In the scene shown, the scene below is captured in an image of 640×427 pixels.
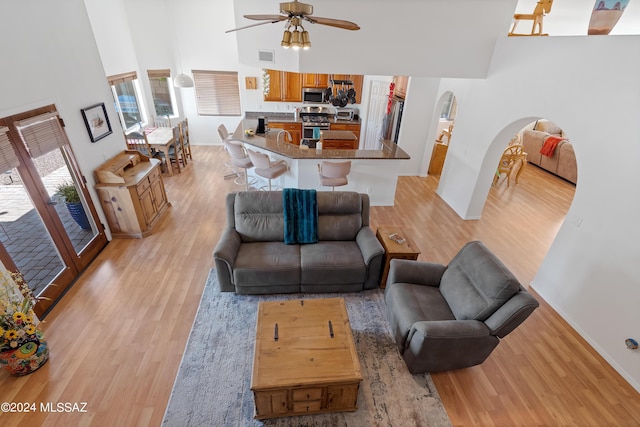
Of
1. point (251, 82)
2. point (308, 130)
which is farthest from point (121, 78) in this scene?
point (308, 130)

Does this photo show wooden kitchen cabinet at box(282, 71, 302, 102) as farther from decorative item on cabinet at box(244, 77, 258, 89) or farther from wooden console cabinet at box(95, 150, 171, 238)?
wooden console cabinet at box(95, 150, 171, 238)

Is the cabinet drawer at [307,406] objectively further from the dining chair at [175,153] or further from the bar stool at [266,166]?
the dining chair at [175,153]

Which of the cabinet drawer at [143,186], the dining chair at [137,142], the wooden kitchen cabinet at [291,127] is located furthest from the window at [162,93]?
the cabinet drawer at [143,186]

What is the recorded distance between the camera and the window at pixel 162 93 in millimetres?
7303

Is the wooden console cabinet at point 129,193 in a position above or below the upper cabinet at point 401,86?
below

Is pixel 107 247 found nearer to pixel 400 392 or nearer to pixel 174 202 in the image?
pixel 174 202

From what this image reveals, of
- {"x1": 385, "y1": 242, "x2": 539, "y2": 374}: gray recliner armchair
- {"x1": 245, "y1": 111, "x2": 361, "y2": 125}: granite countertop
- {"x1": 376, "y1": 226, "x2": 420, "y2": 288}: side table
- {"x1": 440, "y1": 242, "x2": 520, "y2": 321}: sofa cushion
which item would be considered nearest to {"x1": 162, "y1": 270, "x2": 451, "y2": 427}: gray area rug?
{"x1": 385, "y1": 242, "x2": 539, "y2": 374}: gray recliner armchair

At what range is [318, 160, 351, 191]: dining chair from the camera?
14.8 ft

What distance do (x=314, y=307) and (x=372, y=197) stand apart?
3320 mm

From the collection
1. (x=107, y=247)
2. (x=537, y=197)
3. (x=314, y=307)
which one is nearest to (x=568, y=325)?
(x=314, y=307)

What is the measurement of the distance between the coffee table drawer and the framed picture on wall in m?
4.27

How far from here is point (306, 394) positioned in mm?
2236

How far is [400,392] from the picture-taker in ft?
8.46

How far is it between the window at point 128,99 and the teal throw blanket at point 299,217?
482 centimetres
